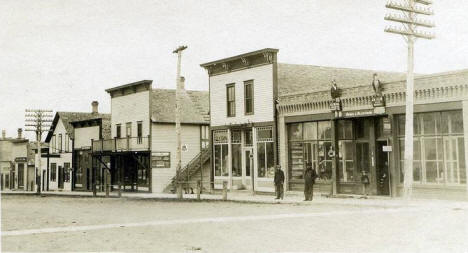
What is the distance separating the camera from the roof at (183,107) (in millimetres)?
41281

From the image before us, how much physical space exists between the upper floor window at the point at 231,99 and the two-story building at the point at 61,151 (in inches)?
896

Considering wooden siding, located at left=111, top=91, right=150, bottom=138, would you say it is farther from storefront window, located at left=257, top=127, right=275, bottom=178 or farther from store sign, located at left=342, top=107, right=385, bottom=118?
store sign, located at left=342, top=107, right=385, bottom=118

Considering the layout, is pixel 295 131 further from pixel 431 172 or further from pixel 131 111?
pixel 131 111

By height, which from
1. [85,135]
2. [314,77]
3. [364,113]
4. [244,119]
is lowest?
[364,113]

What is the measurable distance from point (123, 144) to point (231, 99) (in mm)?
12349

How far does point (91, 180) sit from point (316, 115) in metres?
26.9

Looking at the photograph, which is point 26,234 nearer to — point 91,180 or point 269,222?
point 269,222

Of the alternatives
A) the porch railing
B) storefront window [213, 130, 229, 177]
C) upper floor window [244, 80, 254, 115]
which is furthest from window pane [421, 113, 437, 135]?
the porch railing

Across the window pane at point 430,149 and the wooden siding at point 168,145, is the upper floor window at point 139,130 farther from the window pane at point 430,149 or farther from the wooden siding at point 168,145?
the window pane at point 430,149

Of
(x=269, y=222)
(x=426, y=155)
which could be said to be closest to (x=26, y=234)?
(x=269, y=222)

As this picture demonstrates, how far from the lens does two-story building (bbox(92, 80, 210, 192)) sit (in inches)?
1598

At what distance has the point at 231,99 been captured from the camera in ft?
112

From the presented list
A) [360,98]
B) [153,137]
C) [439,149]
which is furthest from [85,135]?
[439,149]

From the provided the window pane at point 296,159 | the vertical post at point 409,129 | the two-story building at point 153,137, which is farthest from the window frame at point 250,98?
the vertical post at point 409,129
